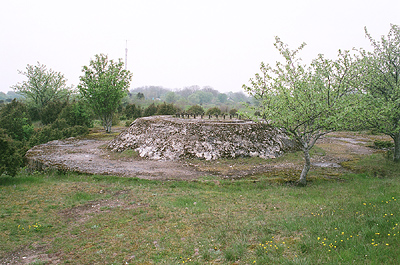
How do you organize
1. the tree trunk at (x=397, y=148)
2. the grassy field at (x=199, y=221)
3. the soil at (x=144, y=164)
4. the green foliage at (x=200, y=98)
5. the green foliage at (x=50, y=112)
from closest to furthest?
the grassy field at (x=199, y=221) < the soil at (x=144, y=164) < the tree trunk at (x=397, y=148) < the green foliage at (x=50, y=112) < the green foliage at (x=200, y=98)

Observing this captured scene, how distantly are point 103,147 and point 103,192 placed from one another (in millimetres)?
12064

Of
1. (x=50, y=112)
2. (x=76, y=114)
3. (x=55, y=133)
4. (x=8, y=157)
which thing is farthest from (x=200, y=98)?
(x=8, y=157)

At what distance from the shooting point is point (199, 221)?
810 cm

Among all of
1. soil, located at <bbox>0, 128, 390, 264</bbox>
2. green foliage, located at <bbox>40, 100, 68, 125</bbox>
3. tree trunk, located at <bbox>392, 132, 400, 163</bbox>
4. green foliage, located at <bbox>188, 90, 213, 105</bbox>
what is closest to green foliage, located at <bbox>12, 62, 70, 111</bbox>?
green foliage, located at <bbox>40, 100, 68, 125</bbox>

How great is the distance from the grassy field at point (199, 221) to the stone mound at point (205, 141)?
5.21 m

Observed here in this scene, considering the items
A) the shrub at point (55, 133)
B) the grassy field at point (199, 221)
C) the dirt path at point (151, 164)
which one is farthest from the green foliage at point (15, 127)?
the grassy field at point (199, 221)

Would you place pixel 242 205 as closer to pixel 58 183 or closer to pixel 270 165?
pixel 270 165

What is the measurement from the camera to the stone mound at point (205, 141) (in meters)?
18.2

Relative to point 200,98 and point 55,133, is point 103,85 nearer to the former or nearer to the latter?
point 55,133

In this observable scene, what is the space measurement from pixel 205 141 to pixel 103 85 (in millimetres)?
18025

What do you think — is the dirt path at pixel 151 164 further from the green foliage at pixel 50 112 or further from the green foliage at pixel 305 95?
the green foliage at pixel 50 112

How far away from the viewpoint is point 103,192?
1153 centimetres

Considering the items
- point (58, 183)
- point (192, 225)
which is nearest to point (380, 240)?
point (192, 225)

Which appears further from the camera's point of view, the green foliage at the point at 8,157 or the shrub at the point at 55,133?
the shrub at the point at 55,133
